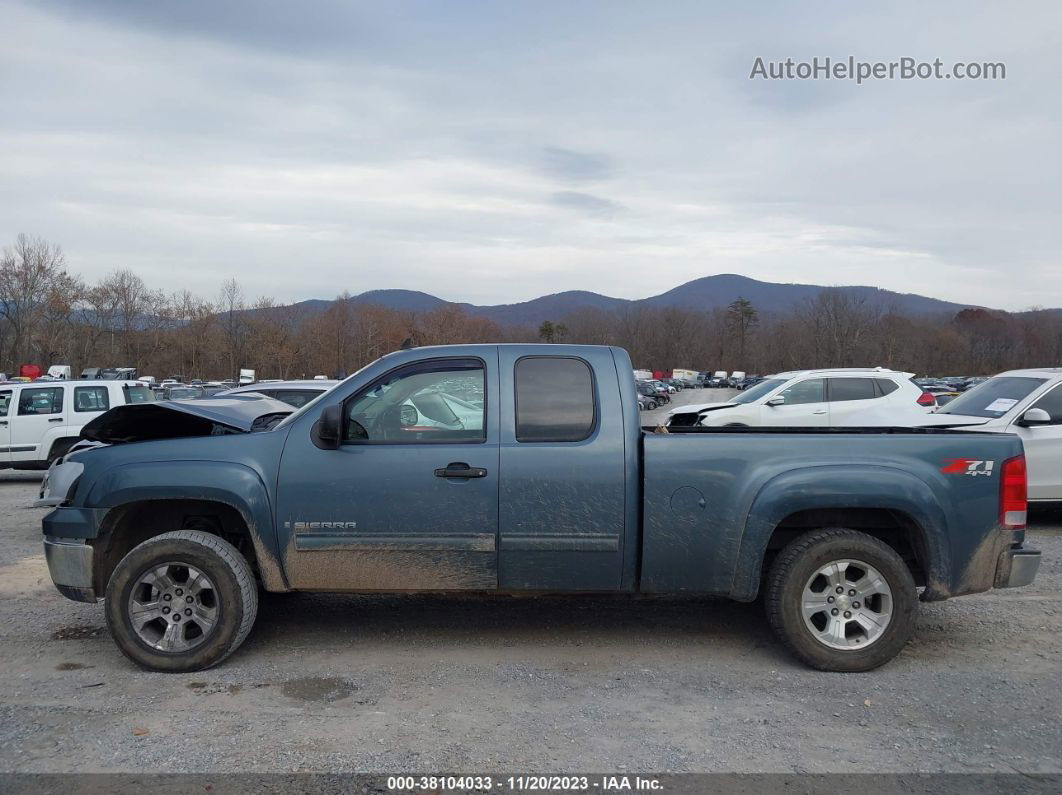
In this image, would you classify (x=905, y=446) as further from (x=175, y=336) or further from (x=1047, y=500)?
(x=175, y=336)

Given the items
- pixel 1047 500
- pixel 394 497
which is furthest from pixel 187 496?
pixel 1047 500

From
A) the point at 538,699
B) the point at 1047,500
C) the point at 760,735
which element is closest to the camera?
the point at 760,735

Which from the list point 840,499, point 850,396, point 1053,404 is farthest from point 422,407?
point 850,396

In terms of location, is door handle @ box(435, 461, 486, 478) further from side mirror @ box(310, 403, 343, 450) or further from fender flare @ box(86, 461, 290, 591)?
fender flare @ box(86, 461, 290, 591)

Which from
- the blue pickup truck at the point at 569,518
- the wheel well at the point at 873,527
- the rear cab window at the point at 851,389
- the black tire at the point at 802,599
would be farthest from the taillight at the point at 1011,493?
the rear cab window at the point at 851,389

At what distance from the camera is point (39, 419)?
1462 cm

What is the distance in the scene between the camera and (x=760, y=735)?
13.5 feet

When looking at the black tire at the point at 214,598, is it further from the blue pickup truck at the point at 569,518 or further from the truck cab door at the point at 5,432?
the truck cab door at the point at 5,432

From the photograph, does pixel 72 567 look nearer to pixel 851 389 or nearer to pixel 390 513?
pixel 390 513

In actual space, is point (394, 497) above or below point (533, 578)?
above

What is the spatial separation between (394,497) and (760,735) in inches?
93.2

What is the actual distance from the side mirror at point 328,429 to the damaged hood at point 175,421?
23.8 inches

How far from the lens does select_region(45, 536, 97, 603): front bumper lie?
16.8ft

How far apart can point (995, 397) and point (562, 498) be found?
7575 millimetres
